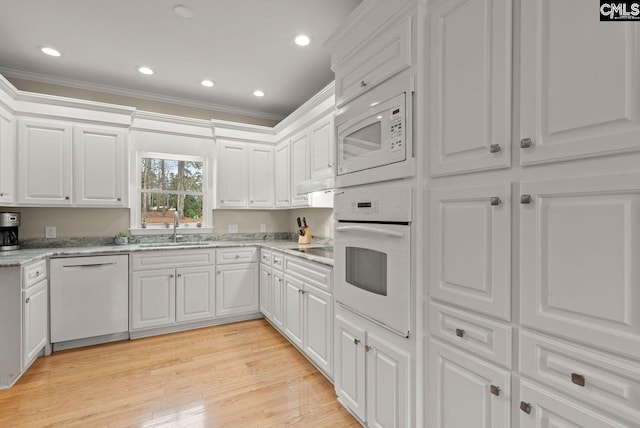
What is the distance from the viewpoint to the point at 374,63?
166 cm

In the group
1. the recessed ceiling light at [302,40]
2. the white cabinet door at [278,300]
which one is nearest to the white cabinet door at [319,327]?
the white cabinet door at [278,300]

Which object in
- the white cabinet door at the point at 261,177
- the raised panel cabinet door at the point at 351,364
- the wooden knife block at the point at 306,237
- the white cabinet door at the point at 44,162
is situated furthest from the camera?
the white cabinet door at the point at 261,177

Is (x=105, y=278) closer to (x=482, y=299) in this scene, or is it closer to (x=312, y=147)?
(x=312, y=147)

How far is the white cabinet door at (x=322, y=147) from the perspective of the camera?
290cm

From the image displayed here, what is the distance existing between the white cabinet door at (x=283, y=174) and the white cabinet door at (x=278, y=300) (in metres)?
0.99

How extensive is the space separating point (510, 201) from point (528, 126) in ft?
0.81

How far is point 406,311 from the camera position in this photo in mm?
1446

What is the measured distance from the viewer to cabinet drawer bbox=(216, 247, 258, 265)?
11.8 ft

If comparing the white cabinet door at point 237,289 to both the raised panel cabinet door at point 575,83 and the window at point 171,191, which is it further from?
the raised panel cabinet door at point 575,83

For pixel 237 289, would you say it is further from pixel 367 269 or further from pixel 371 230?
pixel 371 230

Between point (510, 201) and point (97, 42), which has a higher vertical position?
point (97, 42)

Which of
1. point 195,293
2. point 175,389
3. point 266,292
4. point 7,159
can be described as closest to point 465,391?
point 175,389

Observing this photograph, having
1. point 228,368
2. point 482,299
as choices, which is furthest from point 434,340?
point 228,368

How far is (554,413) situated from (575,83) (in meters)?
0.99
